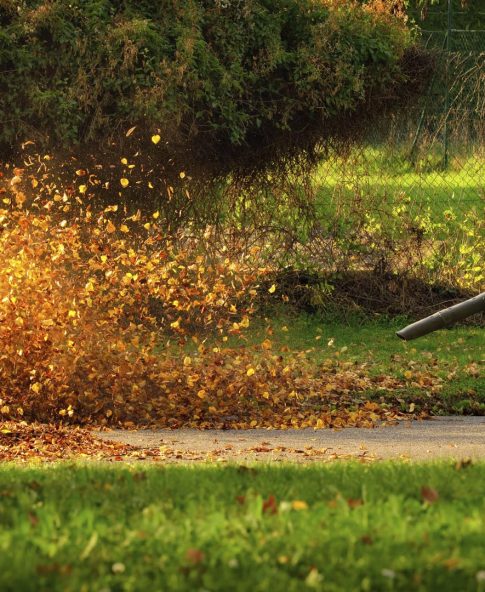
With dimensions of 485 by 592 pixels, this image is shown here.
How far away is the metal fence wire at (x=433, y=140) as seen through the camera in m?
12.2

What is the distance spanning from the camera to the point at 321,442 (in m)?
7.30

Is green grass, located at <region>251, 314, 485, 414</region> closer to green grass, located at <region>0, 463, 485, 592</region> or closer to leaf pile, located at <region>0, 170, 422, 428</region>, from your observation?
leaf pile, located at <region>0, 170, 422, 428</region>

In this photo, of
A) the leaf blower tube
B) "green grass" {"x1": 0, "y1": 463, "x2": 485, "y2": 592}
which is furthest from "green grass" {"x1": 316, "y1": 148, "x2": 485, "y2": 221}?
"green grass" {"x1": 0, "y1": 463, "x2": 485, "y2": 592}

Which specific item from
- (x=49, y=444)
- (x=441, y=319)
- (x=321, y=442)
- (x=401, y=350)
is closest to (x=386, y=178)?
(x=401, y=350)

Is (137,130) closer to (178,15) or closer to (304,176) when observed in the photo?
(178,15)

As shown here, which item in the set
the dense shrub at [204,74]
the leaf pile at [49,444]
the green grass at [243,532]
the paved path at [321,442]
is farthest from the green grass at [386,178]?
the green grass at [243,532]

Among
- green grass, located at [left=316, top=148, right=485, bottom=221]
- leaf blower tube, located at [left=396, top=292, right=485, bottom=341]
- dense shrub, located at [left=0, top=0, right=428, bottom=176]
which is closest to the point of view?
leaf blower tube, located at [left=396, top=292, right=485, bottom=341]

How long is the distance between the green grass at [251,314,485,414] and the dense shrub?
174 centimetres

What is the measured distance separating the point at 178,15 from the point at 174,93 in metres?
0.76

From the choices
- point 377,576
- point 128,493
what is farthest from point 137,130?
Answer: point 377,576

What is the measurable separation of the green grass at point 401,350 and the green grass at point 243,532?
12.4 feet

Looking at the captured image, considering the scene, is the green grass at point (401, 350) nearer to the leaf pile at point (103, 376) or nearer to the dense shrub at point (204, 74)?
the leaf pile at point (103, 376)

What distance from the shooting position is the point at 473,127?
→ 1233 centimetres

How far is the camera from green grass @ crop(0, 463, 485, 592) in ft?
11.4
